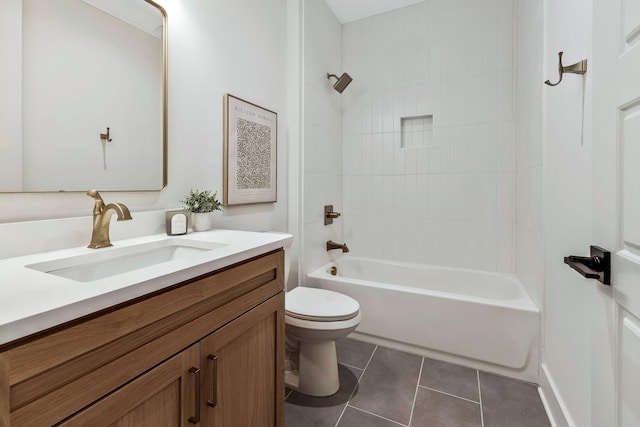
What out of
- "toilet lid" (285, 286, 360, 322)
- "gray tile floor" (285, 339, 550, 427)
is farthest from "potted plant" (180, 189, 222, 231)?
"gray tile floor" (285, 339, 550, 427)

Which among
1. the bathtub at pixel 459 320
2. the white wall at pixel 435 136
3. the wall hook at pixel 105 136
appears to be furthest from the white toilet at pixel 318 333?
the white wall at pixel 435 136

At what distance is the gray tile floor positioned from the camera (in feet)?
4.58

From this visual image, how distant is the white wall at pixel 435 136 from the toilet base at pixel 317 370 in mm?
1344

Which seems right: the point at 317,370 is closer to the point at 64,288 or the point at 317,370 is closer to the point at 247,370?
the point at 247,370

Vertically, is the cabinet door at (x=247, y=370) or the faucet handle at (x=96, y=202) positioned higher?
the faucet handle at (x=96, y=202)

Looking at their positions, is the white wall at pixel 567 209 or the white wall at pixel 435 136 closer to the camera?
the white wall at pixel 567 209

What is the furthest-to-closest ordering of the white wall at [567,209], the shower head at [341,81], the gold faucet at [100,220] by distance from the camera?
1. the shower head at [341,81]
2. the white wall at [567,209]
3. the gold faucet at [100,220]

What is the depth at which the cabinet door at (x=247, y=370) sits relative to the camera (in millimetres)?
811

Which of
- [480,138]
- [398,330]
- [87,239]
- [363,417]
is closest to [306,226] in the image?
[398,330]

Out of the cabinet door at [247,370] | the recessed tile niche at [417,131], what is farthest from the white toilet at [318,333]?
the recessed tile niche at [417,131]

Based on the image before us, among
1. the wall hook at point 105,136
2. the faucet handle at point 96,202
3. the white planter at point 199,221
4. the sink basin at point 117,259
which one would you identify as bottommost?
the sink basin at point 117,259

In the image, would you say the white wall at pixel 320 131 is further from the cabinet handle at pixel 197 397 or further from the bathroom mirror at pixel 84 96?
the cabinet handle at pixel 197 397

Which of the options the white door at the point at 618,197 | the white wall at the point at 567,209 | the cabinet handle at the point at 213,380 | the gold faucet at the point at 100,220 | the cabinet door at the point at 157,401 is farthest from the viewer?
the white wall at the point at 567,209

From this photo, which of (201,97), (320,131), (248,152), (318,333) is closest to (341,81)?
(320,131)
